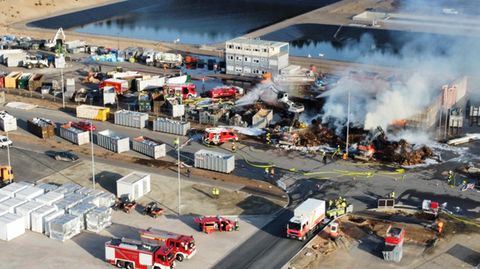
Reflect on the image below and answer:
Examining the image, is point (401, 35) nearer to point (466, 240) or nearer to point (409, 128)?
point (409, 128)

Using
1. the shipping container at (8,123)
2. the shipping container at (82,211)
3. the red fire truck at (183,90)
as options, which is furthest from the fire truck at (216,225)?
the red fire truck at (183,90)

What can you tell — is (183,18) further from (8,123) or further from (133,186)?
(133,186)

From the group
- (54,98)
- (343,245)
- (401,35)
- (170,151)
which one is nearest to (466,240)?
(343,245)

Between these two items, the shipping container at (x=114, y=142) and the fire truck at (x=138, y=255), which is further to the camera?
the shipping container at (x=114, y=142)

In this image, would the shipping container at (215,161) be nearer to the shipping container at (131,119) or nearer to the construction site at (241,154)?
the construction site at (241,154)

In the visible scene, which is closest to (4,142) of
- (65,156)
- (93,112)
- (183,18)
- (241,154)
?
(65,156)
